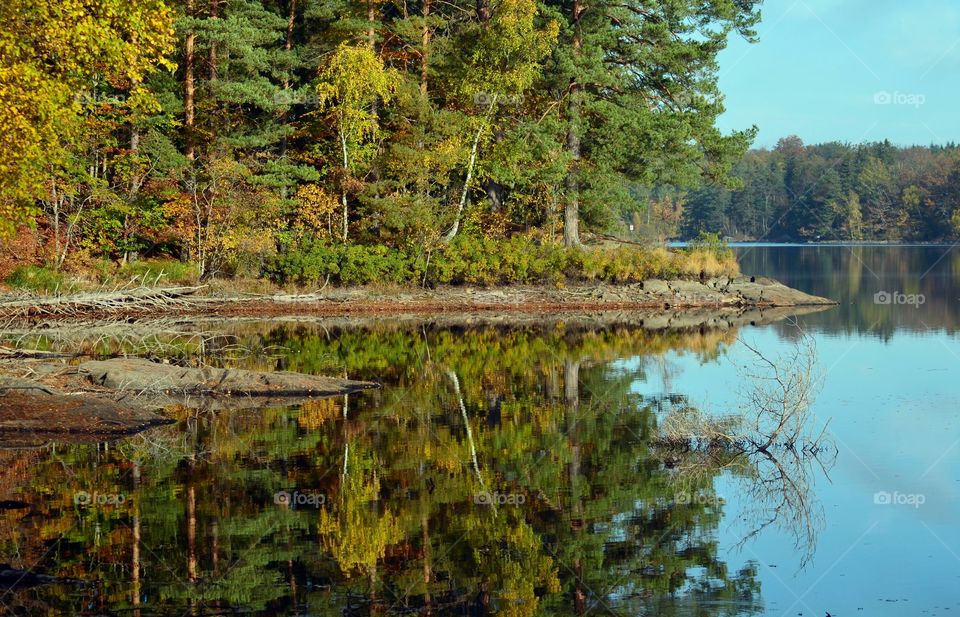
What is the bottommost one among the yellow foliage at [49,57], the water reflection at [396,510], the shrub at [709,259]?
the water reflection at [396,510]

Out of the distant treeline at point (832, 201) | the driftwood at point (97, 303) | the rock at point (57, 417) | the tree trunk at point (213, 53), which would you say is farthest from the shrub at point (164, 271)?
the distant treeline at point (832, 201)

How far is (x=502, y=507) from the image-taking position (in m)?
11.6

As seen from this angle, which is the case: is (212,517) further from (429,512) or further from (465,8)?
(465,8)

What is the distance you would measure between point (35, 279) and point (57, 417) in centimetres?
2207

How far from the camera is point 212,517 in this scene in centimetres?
1115

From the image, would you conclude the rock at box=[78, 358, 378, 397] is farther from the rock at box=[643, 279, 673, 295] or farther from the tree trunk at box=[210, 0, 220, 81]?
the rock at box=[643, 279, 673, 295]

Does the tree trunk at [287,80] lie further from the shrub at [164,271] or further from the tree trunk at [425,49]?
the tree trunk at [425,49]

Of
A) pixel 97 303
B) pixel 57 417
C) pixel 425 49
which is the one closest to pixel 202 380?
pixel 57 417

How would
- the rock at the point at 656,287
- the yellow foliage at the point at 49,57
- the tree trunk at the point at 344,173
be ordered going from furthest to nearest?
1. the rock at the point at 656,287
2. the tree trunk at the point at 344,173
3. the yellow foliage at the point at 49,57

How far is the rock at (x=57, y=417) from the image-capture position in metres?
15.2

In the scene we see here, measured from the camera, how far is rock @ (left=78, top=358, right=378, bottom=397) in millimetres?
18359

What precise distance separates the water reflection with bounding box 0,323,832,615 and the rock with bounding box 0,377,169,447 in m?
0.62

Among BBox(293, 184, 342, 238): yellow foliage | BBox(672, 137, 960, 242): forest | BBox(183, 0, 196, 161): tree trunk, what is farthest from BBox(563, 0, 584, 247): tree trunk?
BBox(672, 137, 960, 242): forest

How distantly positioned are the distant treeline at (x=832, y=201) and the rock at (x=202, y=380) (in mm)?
105267
